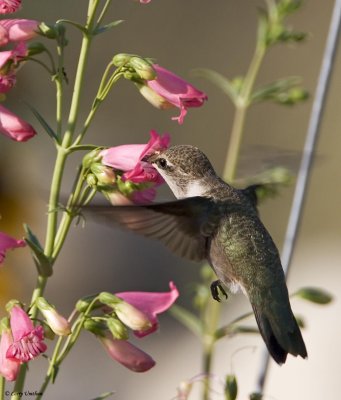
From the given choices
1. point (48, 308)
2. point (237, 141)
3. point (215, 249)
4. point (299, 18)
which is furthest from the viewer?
point (299, 18)

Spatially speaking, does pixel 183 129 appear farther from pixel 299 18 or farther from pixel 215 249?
pixel 215 249

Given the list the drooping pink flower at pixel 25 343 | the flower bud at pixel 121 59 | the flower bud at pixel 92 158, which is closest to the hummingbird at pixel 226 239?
the flower bud at pixel 92 158

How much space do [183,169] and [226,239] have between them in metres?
0.37

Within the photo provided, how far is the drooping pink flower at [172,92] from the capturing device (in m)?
3.28

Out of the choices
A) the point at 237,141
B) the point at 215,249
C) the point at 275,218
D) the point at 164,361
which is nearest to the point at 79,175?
the point at 215,249

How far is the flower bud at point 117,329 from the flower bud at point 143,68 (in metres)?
0.87

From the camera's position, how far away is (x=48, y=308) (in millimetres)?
2996

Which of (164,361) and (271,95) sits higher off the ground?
(271,95)

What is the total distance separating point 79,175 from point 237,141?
1.72 m

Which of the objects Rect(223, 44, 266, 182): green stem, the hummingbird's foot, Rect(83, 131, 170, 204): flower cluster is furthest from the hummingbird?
Rect(223, 44, 266, 182): green stem

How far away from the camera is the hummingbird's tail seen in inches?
139

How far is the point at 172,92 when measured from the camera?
10.8 ft

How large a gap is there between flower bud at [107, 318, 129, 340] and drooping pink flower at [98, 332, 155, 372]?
0.06 m

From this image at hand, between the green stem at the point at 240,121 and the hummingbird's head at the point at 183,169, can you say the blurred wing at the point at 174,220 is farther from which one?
the green stem at the point at 240,121
